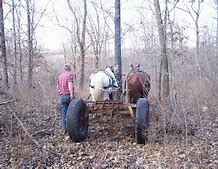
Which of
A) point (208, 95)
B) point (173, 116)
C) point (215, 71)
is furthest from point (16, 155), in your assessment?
point (215, 71)

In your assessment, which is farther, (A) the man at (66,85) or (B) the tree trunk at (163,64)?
(B) the tree trunk at (163,64)

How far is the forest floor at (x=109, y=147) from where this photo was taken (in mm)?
7645

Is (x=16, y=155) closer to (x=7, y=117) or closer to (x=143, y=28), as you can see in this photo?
(x=7, y=117)

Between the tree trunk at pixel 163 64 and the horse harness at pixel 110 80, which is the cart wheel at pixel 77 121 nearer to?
the horse harness at pixel 110 80

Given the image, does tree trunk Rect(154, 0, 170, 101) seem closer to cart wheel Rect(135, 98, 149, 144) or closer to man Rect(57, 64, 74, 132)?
man Rect(57, 64, 74, 132)

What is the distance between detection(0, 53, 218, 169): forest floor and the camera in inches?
301

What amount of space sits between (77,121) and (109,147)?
3.56ft

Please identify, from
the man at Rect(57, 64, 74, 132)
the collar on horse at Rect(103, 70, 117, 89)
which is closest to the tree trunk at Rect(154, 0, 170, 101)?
the collar on horse at Rect(103, 70, 117, 89)

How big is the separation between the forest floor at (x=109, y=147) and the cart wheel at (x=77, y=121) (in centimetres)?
20

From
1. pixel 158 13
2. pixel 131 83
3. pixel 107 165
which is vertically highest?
pixel 158 13

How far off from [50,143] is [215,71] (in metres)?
17.1

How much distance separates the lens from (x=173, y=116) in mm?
9953

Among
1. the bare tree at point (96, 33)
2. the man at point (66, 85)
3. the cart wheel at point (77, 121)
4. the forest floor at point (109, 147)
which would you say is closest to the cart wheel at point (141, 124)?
the forest floor at point (109, 147)

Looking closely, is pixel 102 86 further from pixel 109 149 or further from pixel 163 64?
pixel 163 64
